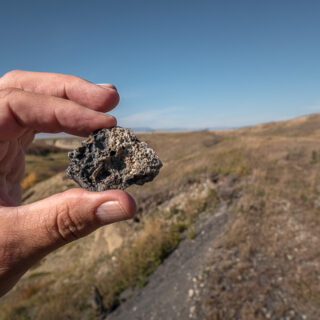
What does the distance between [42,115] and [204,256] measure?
6465 millimetres

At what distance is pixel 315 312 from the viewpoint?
17.7 ft

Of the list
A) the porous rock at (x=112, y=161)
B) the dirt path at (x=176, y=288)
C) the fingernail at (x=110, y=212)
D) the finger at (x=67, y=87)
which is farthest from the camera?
the dirt path at (x=176, y=288)

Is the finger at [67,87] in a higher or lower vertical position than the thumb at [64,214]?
higher

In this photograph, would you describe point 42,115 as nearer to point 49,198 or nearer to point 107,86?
point 107,86

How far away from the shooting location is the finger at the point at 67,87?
4156 millimetres

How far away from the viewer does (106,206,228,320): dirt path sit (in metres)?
6.18

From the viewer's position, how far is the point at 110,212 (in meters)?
2.66

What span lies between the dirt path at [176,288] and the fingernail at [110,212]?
4.49m

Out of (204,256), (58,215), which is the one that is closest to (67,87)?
(58,215)

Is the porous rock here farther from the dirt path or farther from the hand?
the dirt path

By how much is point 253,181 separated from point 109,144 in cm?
1060

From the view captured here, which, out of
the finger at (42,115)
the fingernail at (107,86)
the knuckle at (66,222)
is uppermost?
the fingernail at (107,86)

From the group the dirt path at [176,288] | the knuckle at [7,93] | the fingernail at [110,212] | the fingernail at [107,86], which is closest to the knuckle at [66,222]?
the fingernail at [110,212]

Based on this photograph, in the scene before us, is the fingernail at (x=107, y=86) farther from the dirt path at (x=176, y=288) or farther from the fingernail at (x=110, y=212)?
the dirt path at (x=176, y=288)
